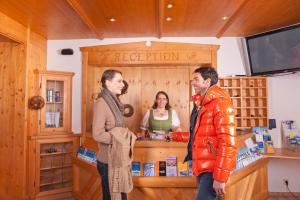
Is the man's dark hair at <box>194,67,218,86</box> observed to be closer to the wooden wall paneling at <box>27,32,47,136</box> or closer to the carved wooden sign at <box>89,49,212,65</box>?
the carved wooden sign at <box>89,49,212,65</box>

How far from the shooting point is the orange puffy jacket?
5.06ft

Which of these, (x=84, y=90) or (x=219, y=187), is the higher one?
(x=84, y=90)

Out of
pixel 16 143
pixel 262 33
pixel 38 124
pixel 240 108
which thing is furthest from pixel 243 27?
pixel 16 143

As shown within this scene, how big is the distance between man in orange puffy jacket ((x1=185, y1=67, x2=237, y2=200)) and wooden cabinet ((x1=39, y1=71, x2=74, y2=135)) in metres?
2.59

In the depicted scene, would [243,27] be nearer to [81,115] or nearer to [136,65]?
[136,65]

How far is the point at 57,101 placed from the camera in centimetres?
383

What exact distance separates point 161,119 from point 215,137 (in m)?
1.94

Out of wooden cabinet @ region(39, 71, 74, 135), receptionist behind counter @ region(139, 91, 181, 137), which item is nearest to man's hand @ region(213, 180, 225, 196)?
receptionist behind counter @ region(139, 91, 181, 137)

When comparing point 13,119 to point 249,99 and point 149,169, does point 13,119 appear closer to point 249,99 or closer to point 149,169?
point 149,169

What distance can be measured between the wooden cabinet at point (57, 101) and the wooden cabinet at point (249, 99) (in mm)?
2381

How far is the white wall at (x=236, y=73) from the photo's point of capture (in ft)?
12.5

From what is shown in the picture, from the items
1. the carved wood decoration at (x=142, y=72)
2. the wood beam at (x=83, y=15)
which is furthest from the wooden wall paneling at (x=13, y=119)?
the wood beam at (x=83, y=15)

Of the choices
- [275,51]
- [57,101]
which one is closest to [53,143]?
[57,101]

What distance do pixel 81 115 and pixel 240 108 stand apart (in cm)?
250
